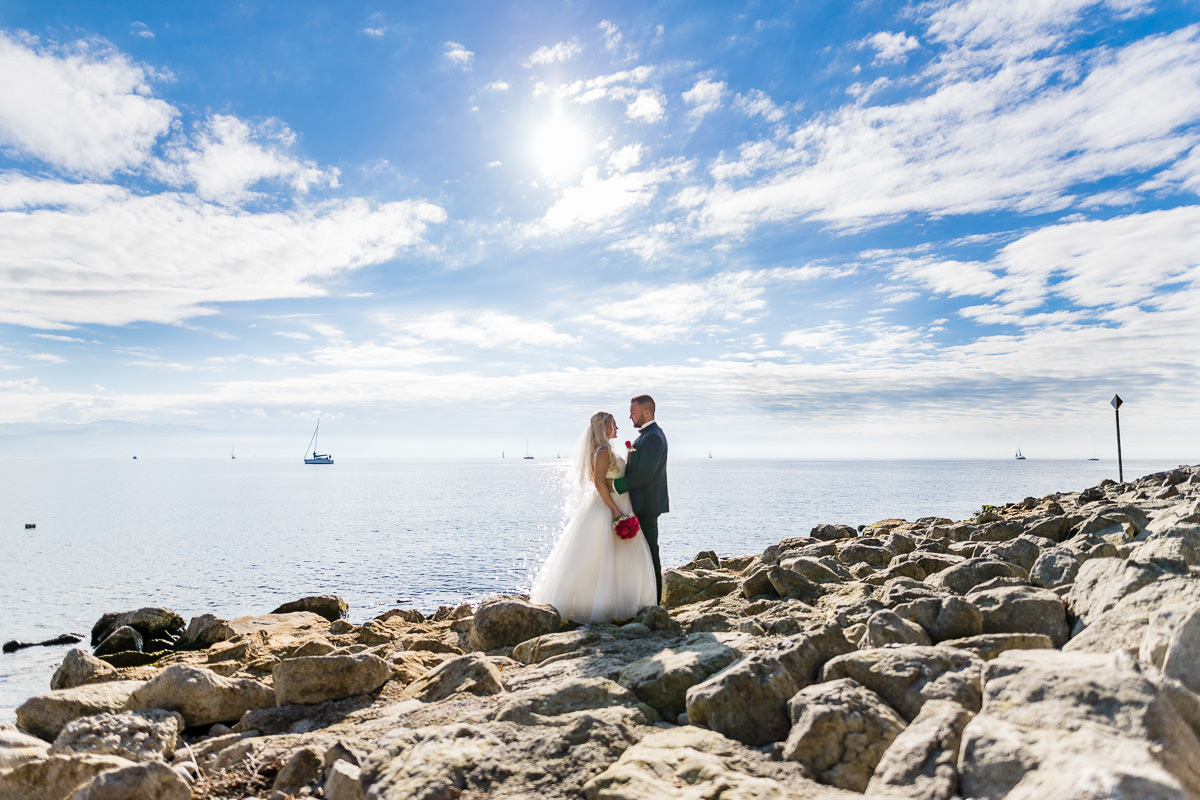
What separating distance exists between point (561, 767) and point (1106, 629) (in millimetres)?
3961

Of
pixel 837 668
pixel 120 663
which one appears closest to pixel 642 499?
pixel 837 668

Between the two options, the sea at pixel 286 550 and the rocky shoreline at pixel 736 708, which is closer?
the rocky shoreline at pixel 736 708

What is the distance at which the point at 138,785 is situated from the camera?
4.93m

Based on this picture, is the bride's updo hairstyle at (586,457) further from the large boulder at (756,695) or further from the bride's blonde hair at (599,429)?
the large boulder at (756,695)

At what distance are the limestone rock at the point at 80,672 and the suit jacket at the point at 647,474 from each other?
9131 millimetres

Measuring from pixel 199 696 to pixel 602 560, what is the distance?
5.24 metres

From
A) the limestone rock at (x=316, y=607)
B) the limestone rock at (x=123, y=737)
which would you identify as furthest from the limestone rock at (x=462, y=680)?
the limestone rock at (x=316, y=607)

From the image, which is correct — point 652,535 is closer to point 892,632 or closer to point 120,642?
point 892,632

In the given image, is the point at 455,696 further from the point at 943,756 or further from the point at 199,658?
the point at 199,658

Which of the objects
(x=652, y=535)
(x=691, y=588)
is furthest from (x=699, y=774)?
(x=691, y=588)

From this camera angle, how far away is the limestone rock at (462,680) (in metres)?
6.68

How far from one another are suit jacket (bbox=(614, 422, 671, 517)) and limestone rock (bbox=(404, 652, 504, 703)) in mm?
3750

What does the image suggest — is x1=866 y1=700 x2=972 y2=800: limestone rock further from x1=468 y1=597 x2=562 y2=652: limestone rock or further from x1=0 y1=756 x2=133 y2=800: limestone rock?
x1=468 y1=597 x2=562 y2=652: limestone rock

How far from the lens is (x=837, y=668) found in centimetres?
487
